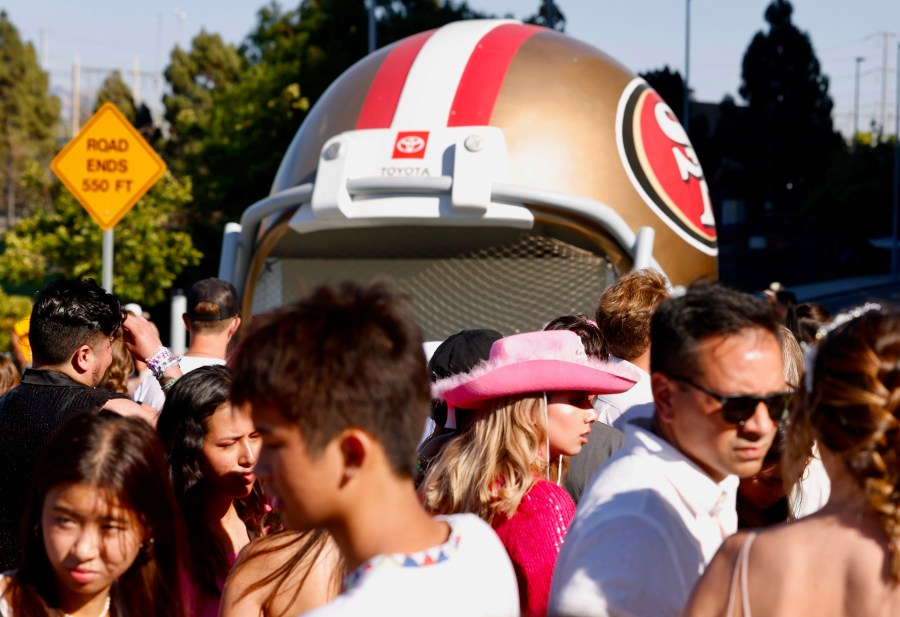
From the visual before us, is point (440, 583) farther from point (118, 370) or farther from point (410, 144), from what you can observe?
point (410, 144)

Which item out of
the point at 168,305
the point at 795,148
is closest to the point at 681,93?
the point at 795,148

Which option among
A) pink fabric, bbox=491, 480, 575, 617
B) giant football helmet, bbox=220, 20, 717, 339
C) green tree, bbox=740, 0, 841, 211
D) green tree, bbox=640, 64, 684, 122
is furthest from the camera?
green tree, bbox=740, 0, 841, 211

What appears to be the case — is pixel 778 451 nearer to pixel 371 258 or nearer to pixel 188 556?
pixel 188 556

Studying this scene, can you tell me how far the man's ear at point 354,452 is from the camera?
1.70 meters

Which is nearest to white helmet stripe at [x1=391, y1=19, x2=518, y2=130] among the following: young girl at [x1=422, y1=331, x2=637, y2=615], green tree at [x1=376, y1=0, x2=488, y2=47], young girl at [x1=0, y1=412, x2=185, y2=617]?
young girl at [x1=422, y1=331, x2=637, y2=615]

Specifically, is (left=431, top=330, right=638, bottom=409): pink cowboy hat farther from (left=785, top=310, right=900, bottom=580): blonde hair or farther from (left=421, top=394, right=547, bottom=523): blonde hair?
(left=785, top=310, right=900, bottom=580): blonde hair

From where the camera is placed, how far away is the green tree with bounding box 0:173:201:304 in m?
15.9

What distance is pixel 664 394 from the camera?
2.14 meters

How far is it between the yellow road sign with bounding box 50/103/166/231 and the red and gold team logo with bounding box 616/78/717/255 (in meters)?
2.86

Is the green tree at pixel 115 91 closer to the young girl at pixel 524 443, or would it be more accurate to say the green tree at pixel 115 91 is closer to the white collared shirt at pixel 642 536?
the young girl at pixel 524 443

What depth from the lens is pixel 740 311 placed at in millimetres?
2137

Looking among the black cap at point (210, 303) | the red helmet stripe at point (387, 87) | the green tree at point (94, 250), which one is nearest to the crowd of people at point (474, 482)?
the black cap at point (210, 303)

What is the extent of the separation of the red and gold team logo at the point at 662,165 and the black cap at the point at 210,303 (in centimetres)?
299

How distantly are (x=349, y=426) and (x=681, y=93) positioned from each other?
36052 millimetres
